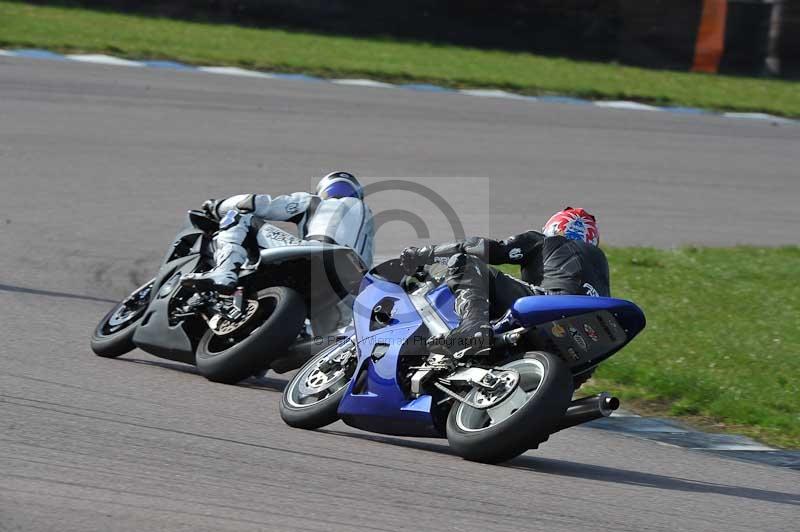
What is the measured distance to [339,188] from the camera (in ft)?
23.5

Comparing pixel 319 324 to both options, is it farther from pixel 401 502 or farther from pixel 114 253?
pixel 114 253

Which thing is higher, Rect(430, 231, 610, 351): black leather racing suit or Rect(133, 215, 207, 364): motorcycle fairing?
Rect(430, 231, 610, 351): black leather racing suit

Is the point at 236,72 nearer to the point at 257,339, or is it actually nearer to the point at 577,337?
the point at 257,339

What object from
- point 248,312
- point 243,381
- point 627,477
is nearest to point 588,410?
point 627,477

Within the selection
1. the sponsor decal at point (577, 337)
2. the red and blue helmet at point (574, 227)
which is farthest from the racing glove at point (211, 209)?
the sponsor decal at point (577, 337)

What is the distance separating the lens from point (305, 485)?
4.68 meters

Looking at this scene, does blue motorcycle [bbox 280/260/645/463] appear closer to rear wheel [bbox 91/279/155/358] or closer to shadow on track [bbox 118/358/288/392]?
shadow on track [bbox 118/358/288/392]

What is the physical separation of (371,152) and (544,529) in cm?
986

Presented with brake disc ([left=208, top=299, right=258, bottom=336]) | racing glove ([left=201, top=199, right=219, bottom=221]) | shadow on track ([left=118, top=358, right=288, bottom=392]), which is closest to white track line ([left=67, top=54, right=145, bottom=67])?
racing glove ([left=201, top=199, right=219, bottom=221])

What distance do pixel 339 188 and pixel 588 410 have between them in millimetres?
2502

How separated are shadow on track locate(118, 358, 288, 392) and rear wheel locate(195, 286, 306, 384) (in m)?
0.23

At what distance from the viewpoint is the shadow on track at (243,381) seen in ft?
22.7

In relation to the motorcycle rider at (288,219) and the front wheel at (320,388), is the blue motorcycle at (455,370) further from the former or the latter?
the motorcycle rider at (288,219)

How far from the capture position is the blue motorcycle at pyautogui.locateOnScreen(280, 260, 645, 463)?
5133mm
